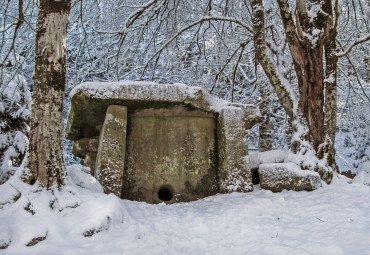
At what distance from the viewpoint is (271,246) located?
2.00 metres

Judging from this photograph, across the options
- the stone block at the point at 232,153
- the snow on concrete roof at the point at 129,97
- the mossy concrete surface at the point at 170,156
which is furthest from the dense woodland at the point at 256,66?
the mossy concrete surface at the point at 170,156

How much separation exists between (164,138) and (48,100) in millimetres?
1721

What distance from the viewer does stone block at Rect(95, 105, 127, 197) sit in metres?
3.52

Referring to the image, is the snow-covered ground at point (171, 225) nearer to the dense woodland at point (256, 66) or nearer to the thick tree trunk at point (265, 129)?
the dense woodland at point (256, 66)

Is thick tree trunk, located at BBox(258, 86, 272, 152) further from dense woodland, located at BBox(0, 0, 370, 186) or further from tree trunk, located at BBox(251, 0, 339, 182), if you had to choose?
tree trunk, located at BBox(251, 0, 339, 182)

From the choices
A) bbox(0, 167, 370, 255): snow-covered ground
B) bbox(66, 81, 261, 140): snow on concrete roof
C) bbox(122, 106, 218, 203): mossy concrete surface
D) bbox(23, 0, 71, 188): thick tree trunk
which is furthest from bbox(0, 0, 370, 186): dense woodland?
bbox(122, 106, 218, 203): mossy concrete surface

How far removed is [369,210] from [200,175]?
1.92m

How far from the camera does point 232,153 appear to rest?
3926 millimetres

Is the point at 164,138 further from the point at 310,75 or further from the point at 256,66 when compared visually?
the point at 256,66

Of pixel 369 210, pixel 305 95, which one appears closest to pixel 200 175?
pixel 305 95

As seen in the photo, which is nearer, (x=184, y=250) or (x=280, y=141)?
(x=184, y=250)

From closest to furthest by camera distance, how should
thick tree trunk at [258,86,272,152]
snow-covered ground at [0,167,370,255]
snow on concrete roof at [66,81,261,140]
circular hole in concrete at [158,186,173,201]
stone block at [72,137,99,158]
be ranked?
snow-covered ground at [0,167,370,255] → snow on concrete roof at [66,81,261,140] → circular hole in concrete at [158,186,173,201] → stone block at [72,137,99,158] → thick tree trunk at [258,86,272,152]

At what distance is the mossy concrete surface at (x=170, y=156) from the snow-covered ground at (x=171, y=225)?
2.74 feet

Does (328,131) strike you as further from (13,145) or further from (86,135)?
(13,145)
